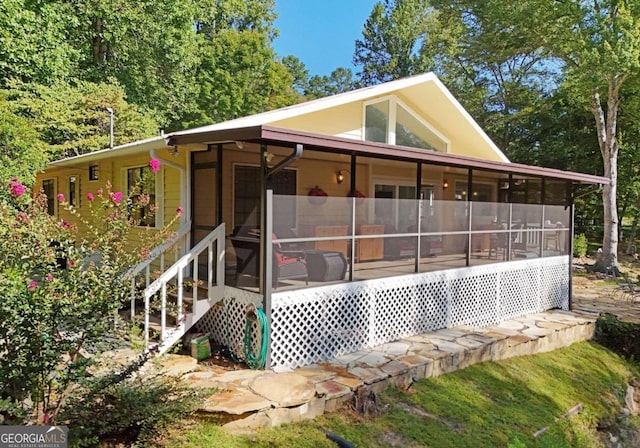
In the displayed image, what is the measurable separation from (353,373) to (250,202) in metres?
2.46

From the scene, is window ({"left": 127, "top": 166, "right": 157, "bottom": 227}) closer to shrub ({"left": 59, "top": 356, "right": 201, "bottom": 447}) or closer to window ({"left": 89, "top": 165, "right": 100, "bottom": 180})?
window ({"left": 89, "top": 165, "right": 100, "bottom": 180})

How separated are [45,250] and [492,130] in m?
23.9

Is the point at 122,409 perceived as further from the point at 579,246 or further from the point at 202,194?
the point at 579,246

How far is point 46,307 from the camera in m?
3.25

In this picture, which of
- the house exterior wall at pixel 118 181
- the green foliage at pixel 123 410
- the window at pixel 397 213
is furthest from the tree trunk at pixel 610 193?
the green foliage at pixel 123 410

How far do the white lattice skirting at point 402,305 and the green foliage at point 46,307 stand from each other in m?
2.09

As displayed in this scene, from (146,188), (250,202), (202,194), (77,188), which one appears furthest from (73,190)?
(250,202)

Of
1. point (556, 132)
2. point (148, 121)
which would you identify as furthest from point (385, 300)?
point (556, 132)

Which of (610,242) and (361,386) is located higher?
(610,242)

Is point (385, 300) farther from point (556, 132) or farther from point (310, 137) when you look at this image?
point (556, 132)

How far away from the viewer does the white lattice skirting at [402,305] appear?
5.49 m

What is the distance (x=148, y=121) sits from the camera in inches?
634

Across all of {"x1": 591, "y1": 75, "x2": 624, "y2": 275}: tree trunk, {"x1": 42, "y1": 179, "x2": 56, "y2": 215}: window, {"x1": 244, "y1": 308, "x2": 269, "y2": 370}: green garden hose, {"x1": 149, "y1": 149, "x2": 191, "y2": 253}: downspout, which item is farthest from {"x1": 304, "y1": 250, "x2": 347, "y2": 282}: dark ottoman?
{"x1": 591, "y1": 75, "x2": 624, "y2": 275}: tree trunk

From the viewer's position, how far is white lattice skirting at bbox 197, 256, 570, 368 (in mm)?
5484
